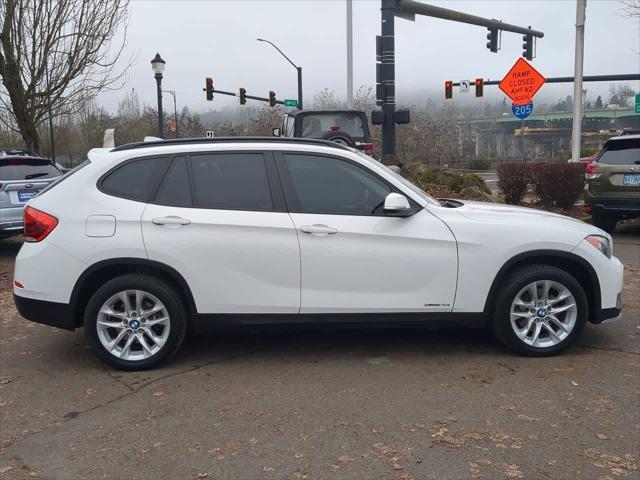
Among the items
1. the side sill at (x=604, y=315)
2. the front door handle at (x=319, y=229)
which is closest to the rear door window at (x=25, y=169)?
the front door handle at (x=319, y=229)

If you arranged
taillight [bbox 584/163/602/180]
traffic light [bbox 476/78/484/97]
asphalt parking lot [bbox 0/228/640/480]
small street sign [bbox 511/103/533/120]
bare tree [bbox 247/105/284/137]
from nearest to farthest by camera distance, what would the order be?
asphalt parking lot [bbox 0/228/640/480], taillight [bbox 584/163/602/180], small street sign [bbox 511/103/533/120], traffic light [bbox 476/78/484/97], bare tree [bbox 247/105/284/137]

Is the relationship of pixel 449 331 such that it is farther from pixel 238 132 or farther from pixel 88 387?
pixel 238 132

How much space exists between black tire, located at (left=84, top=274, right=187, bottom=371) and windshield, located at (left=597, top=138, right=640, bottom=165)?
842cm

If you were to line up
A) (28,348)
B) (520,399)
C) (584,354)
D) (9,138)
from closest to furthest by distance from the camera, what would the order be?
(520,399) < (584,354) < (28,348) < (9,138)

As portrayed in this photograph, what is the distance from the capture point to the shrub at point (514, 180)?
507 inches

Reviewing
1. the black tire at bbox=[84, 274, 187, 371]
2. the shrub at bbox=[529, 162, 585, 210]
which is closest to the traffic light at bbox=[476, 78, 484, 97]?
the shrub at bbox=[529, 162, 585, 210]

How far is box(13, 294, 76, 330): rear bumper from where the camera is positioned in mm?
4531

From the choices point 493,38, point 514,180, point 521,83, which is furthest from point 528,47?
point 514,180

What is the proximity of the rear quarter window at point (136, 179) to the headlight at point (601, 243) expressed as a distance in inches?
132

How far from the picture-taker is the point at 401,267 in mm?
4559

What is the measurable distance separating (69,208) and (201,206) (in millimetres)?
986

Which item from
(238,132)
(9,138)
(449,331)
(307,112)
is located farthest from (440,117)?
(449,331)

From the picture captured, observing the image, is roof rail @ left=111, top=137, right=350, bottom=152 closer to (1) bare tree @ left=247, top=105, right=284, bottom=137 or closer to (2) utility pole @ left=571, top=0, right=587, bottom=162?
(2) utility pole @ left=571, top=0, right=587, bottom=162

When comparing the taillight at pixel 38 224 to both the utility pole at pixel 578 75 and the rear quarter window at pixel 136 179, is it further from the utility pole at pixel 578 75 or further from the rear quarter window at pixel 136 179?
the utility pole at pixel 578 75
